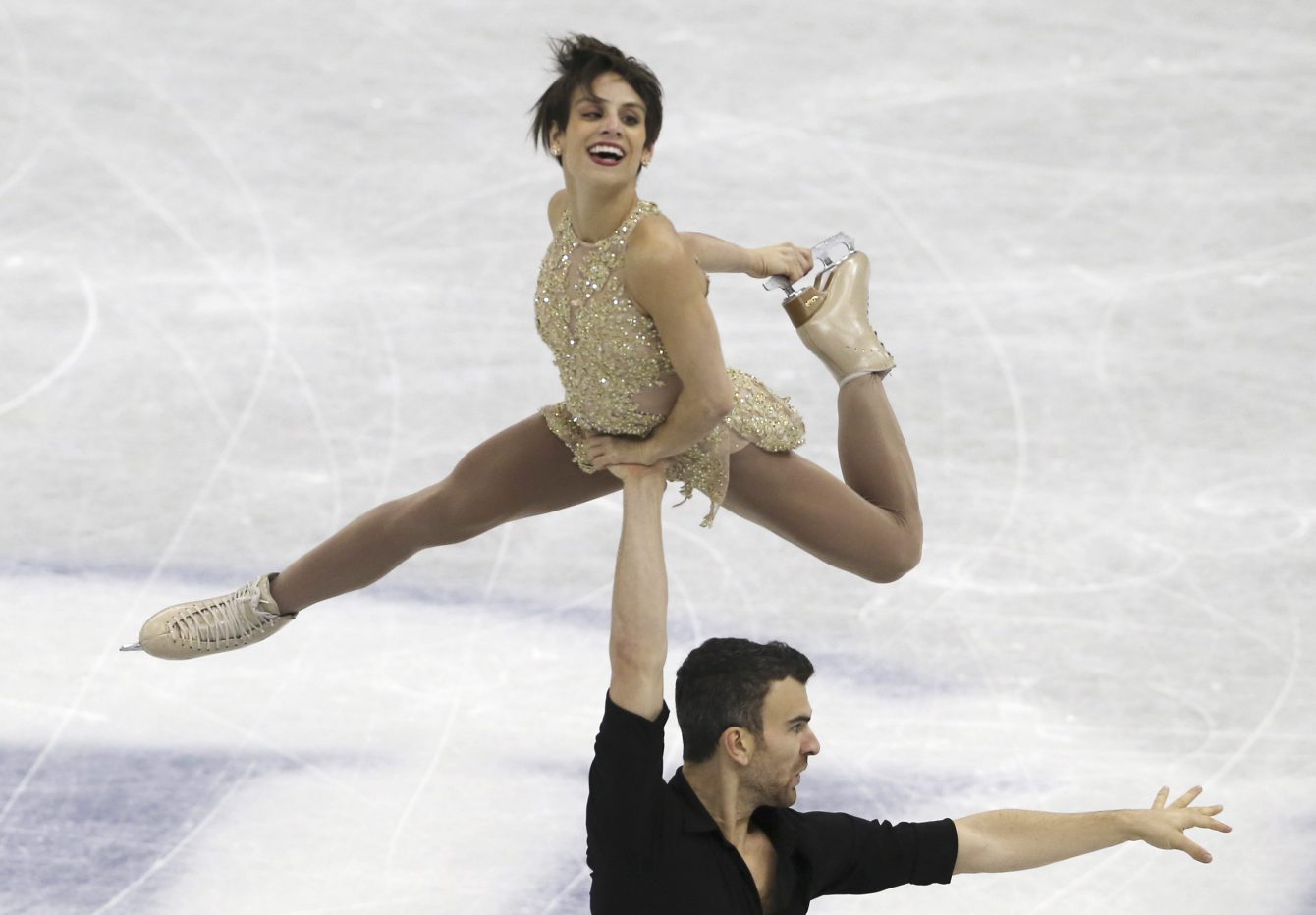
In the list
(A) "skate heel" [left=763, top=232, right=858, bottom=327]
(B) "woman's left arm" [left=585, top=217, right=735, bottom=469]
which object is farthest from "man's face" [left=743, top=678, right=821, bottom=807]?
(A) "skate heel" [left=763, top=232, right=858, bottom=327]

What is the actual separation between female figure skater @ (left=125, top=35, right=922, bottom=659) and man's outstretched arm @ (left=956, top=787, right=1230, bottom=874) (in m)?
0.69

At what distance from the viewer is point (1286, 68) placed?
27.0ft

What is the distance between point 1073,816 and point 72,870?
2.28 meters

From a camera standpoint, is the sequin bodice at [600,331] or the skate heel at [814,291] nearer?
the sequin bodice at [600,331]

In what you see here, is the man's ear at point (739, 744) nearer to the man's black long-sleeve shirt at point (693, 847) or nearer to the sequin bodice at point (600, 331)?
the man's black long-sleeve shirt at point (693, 847)

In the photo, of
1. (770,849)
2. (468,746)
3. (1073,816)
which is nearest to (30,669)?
(468,746)

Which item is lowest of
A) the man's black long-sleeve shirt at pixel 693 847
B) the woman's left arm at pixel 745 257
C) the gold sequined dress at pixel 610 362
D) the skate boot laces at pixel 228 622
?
the man's black long-sleeve shirt at pixel 693 847

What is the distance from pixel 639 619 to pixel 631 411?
513 mm

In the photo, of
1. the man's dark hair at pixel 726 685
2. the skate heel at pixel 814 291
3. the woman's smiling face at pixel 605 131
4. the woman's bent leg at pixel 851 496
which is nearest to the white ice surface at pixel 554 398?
the woman's bent leg at pixel 851 496

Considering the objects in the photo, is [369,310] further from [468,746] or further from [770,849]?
[770,849]

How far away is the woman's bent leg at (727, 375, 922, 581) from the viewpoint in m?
3.59

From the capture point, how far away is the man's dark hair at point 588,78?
3141mm

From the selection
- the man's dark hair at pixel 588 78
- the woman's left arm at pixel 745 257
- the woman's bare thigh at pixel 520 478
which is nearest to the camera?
the man's dark hair at pixel 588 78

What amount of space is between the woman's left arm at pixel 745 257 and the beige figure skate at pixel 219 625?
126cm
